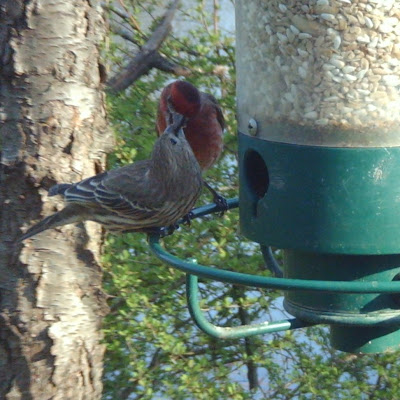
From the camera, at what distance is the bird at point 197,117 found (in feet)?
12.5

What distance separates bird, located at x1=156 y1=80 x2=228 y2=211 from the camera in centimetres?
380

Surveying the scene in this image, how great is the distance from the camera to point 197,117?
12.9 feet

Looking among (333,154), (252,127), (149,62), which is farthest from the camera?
(149,62)

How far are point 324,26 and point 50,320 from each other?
5.50ft

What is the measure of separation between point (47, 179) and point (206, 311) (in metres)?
1.31

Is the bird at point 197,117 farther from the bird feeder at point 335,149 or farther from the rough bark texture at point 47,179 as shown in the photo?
the bird feeder at point 335,149

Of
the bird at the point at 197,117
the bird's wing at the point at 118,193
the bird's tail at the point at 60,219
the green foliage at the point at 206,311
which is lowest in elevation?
the green foliage at the point at 206,311

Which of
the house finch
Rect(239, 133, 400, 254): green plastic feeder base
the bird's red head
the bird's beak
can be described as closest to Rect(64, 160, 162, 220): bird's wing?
the house finch

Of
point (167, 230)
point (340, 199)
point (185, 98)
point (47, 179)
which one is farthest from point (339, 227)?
point (185, 98)

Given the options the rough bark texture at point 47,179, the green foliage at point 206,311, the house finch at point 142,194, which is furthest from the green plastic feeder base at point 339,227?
the green foliage at point 206,311

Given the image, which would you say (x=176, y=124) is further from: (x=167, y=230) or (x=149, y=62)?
(x=149, y=62)

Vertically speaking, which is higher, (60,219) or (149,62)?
(149,62)

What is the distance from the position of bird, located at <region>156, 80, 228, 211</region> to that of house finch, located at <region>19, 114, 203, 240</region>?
461 millimetres

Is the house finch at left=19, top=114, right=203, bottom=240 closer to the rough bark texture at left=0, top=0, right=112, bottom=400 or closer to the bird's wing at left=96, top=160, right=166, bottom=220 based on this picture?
the bird's wing at left=96, top=160, right=166, bottom=220
